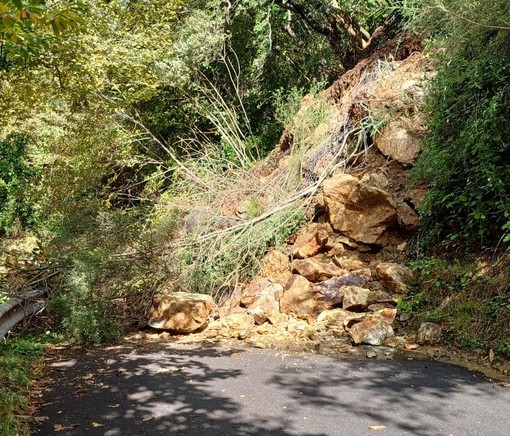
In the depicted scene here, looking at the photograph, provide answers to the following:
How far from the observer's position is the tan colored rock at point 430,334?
5.85 m

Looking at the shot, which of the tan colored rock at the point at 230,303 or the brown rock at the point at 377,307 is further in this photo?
the tan colored rock at the point at 230,303

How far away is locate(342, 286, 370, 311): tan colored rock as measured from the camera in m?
6.89

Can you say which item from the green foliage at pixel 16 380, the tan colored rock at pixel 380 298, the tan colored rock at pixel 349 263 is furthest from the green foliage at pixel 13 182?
the tan colored rock at pixel 380 298

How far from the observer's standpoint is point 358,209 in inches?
328

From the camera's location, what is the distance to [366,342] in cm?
602

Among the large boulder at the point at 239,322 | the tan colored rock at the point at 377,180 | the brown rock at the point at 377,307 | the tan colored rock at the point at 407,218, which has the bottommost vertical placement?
the large boulder at the point at 239,322

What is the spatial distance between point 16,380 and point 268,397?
231 cm

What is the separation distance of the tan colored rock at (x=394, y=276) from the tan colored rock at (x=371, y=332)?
92 cm

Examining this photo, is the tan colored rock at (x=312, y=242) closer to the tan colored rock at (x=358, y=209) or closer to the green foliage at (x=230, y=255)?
the tan colored rock at (x=358, y=209)

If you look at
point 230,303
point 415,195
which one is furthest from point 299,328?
point 415,195

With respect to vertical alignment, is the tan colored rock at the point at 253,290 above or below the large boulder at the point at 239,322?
above

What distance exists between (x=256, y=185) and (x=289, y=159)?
35.1 inches

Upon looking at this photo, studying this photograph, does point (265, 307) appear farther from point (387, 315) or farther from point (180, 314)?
point (387, 315)

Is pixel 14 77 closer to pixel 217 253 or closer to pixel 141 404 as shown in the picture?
pixel 217 253
